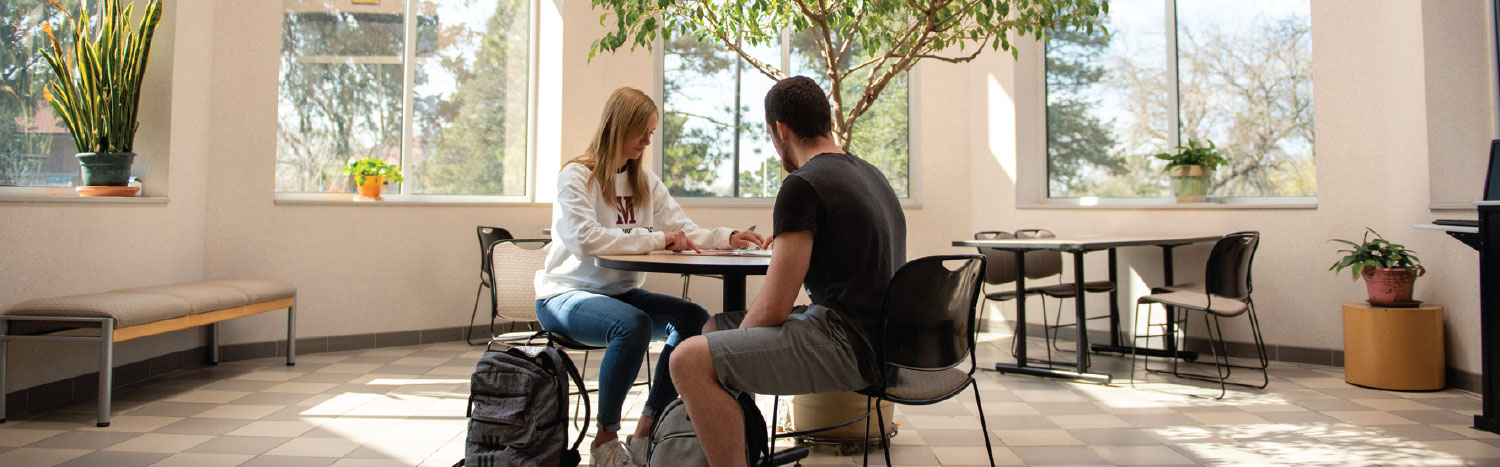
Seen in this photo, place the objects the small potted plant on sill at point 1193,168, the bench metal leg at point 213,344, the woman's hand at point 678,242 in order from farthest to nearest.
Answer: the small potted plant on sill at point 1193,168 → the bench metal leg at point 213,344 → the woman's hand at point 678,242

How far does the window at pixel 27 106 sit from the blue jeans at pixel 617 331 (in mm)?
2927

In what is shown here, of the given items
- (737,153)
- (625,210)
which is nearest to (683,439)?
(625,210)

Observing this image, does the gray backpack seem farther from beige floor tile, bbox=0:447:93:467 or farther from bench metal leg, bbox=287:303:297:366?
bench metal leg, bbox=287:303:297:366

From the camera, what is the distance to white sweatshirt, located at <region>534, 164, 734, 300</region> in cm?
265

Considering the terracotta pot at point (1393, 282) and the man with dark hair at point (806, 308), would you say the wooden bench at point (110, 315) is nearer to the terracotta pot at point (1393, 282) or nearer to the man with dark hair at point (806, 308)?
the man with dark hair at point (806, 308)

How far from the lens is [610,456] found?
254cm

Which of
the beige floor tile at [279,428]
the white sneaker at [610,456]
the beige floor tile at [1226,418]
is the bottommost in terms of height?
the beige floor tile at [279,428]

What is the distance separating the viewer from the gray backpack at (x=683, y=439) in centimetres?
212

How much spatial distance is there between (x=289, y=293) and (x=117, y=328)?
1.40m

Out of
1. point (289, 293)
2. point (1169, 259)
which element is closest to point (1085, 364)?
point (1169, 259)

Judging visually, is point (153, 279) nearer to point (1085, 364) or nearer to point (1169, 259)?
point (1085, 364)

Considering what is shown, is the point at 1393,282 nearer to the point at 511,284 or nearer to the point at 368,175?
the point at 511,284

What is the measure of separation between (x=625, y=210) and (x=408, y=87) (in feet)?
11.7

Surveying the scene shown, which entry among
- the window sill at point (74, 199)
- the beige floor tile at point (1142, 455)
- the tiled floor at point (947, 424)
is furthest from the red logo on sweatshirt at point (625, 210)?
the window sill at point (74, 199)
